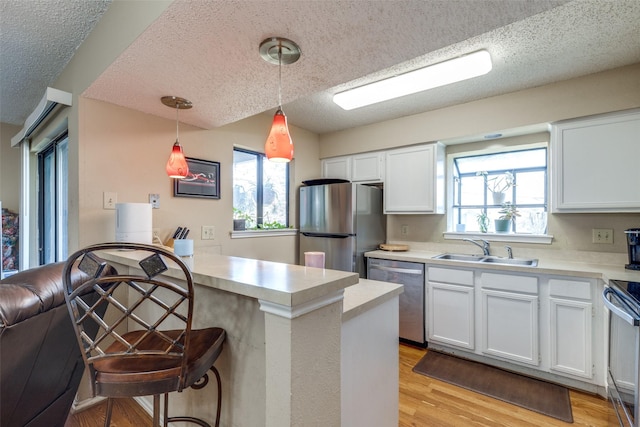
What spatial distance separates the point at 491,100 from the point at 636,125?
1.02m

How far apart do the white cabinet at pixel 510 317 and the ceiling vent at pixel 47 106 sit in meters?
3.52

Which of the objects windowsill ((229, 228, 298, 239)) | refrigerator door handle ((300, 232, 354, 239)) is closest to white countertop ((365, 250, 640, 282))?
refrigerator door handle ((300, 232, 354, 239))

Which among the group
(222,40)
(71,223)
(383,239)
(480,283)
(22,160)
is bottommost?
(480,283)

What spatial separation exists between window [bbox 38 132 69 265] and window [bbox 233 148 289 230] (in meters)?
1.44

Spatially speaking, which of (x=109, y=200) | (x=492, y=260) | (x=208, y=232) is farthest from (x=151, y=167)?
(x=492, y=260)

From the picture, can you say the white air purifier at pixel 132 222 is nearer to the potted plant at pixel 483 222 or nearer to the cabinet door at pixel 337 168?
the cabinet door at pixel 337 168

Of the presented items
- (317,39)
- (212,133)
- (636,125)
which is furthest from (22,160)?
(636,125)

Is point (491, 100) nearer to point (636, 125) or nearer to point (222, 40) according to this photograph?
point (636, 125)

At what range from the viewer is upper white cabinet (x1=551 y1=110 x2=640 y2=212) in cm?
209

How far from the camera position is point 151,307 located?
5.54ft

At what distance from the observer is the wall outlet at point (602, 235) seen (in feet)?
7.63

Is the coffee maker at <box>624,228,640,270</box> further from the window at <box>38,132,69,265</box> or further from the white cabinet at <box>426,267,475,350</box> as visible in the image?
the window at <box>38,132,69,265</box>

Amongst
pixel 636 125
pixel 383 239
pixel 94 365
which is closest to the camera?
pixel 94 365

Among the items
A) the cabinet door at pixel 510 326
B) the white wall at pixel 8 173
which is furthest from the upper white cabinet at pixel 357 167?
the white wall at pixel 8 173
